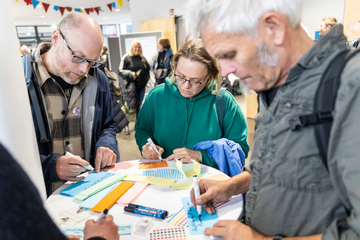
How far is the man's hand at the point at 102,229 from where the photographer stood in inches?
31.3

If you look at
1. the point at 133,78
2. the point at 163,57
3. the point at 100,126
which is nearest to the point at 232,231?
the point at 100,126

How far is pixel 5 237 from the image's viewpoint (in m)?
0.48

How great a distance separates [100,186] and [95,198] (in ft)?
0.33

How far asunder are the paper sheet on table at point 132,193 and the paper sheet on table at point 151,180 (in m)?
0.03

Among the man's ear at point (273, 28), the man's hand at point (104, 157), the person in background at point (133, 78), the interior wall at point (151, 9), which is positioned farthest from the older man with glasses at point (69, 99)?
the interior wall at point (151, 9)

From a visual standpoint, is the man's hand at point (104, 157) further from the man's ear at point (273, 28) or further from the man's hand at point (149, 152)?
the man's ear at point (273, 28)

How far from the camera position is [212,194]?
3.48 feet

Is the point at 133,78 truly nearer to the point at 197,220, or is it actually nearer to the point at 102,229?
the point at 197,220

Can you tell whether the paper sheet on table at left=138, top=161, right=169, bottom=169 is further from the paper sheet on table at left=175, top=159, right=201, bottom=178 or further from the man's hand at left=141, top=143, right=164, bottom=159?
the paper sheet on table at left=175, top=159, right=201, bottom=178

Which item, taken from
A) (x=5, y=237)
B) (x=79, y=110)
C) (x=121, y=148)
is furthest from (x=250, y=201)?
(x=121, y=148)

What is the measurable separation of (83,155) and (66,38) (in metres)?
0.79

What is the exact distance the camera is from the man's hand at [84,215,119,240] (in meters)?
0.79

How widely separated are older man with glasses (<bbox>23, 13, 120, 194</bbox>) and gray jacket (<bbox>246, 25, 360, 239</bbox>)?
39.3 inches

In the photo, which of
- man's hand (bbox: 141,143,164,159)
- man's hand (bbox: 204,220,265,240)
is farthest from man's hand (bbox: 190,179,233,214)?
man's hand (bbox: 141,143,164,159)
